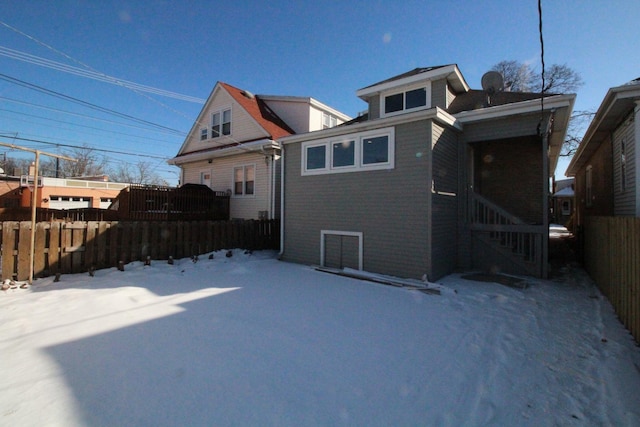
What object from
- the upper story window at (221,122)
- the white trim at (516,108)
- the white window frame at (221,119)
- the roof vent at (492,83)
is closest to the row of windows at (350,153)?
the white trim at (516,108)

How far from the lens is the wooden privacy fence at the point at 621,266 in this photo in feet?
13.2

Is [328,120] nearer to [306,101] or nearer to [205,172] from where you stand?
[306,101]

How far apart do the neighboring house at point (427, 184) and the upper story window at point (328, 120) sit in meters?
5.67

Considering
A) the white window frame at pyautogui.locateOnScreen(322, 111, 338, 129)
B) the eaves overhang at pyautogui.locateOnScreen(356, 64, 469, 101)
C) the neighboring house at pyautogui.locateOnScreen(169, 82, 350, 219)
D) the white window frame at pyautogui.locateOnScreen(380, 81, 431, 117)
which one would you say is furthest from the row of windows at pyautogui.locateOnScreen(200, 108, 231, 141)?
the white window frame at pyautogui.locateOnScreen(380, 81, 431, 117)

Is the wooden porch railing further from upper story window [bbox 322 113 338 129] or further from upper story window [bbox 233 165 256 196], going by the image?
upper story window [bbox 322 113 338 129]

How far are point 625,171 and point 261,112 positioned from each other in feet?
42.1

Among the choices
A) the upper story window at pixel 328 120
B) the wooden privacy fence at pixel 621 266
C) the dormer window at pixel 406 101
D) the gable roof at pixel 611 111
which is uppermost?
the upper story window at pixel 328 120

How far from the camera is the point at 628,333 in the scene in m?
4.15

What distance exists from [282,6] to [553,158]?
1213cm

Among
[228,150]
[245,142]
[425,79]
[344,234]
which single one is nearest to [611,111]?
[425,79]

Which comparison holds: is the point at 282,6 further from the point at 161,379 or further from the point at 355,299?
the point at 161,379

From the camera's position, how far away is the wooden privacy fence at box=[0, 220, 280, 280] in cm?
610

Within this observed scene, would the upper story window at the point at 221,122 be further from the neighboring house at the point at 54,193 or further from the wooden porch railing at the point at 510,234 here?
the neighboring house at the point at 54,193

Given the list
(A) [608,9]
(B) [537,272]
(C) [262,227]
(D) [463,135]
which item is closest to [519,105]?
(D) [463,135]
